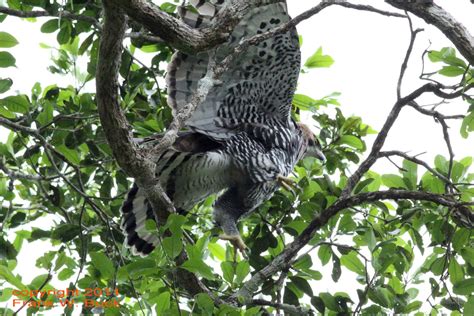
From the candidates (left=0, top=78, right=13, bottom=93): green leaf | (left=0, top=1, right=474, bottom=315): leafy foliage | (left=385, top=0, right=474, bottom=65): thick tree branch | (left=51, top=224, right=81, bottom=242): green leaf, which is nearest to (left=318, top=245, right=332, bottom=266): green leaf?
(left=0, top=1, right=474, bottom=315): leafy foliage

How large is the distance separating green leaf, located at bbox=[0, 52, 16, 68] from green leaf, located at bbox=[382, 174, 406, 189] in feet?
7.61

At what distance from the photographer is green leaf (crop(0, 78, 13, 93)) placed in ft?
12.7

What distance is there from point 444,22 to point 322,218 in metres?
1.29

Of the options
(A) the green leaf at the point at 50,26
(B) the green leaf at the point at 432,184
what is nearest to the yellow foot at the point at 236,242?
(B) the green leaf at the point at 432,184

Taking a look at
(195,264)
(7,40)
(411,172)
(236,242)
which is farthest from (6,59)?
(411,172)

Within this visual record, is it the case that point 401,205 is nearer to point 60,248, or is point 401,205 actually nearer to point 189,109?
point 189,109

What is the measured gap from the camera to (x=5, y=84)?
389 cm

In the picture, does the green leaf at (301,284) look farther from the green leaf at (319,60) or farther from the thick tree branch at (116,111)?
the green leaf at (319,60)

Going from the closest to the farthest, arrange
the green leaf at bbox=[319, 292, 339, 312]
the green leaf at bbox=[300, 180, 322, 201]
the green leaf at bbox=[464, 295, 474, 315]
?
the green leaf at bbox=[464, 295, 474, 315] < the green leaf at bbox=[319, 292, 339, 312] < the green leaf at bbox=[300, 180, 322, 201]

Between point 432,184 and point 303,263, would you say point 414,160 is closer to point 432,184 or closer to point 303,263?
point 432,184

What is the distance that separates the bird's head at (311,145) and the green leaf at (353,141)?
35cm

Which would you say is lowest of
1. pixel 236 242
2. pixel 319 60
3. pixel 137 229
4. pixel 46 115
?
pixel 137 229

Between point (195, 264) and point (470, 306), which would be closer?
point (195, 264)

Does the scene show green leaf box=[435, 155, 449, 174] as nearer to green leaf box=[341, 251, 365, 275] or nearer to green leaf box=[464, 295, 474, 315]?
green leaf box=[341, 251, 365, 275]
